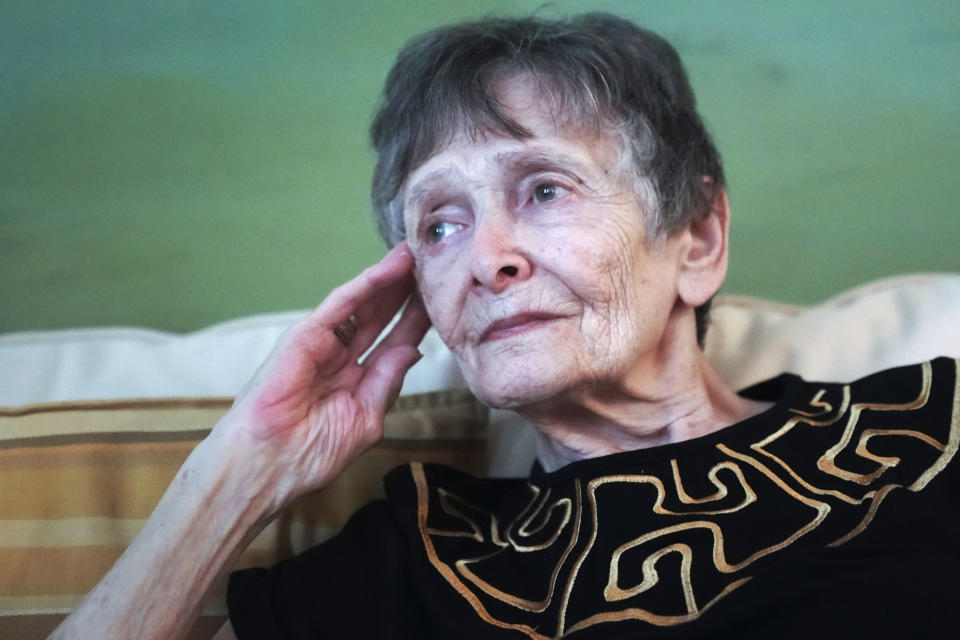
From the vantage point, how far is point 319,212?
200 cm

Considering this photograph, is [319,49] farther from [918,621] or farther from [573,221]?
[918,621]

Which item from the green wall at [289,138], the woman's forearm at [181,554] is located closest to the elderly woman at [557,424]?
the woman's forearm at [181,554]

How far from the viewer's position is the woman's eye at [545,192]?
1.30 meters

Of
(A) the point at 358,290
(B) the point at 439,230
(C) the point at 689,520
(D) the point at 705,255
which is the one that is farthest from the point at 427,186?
(C) the point at 689,520

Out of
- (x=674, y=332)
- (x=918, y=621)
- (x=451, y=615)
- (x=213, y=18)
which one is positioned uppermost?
(x=213, y=18)

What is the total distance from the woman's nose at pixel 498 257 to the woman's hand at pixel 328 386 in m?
0.23

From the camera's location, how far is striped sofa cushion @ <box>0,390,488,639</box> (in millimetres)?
1270

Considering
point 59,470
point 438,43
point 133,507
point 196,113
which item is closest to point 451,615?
point 133,507

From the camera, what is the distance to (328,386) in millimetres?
1482

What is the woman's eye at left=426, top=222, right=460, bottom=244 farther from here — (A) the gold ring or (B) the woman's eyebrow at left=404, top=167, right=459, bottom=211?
(A) the gold ring

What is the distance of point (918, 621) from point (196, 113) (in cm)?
161

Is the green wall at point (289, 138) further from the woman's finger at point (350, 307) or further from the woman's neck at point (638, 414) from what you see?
the woman's neck at point (638, 414)

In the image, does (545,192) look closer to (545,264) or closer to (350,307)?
(545,264)

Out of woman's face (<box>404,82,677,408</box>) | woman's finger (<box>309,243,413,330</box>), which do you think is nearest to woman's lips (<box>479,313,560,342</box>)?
woman's face (<box>404,82,677,408</box>)
